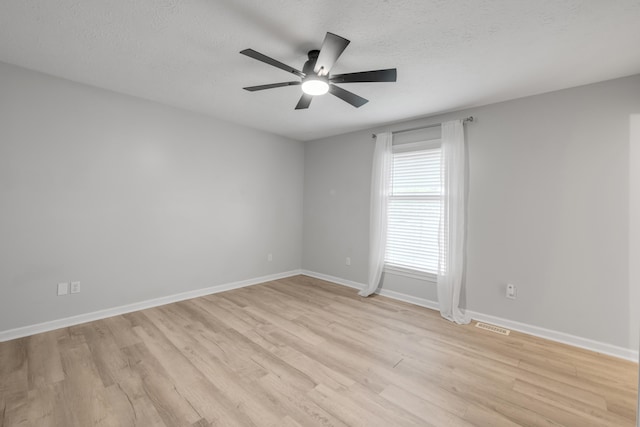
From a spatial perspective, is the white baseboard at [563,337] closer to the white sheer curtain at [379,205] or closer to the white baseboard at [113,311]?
the white sheer curtain at [379,205]

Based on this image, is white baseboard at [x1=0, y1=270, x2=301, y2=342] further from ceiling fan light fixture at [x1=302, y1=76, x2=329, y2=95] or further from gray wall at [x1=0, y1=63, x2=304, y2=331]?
ceiling fan light fixture at [x1=302, y1=76, x2=329, y2=95]

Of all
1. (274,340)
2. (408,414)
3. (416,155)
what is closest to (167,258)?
(274,340)

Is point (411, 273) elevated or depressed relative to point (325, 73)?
depressed

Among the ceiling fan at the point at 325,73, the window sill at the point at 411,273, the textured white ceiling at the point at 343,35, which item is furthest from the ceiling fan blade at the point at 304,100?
the window sill at the point at 411,273

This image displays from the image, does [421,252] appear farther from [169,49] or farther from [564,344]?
[169,49]

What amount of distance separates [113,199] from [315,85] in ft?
9.03

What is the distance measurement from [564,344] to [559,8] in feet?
9.78

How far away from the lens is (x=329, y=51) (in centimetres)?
182

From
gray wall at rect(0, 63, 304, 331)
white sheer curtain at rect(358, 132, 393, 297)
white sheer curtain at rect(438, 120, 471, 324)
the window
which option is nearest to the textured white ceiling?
gray wall at rect(0, 63, 304, 331)

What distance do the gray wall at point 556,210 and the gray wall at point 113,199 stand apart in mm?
3079

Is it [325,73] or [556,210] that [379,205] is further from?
[325,73]

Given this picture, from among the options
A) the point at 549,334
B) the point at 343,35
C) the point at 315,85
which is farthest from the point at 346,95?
the point at 549,334

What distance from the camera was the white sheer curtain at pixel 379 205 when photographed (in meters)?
4.02

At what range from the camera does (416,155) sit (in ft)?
12.5
